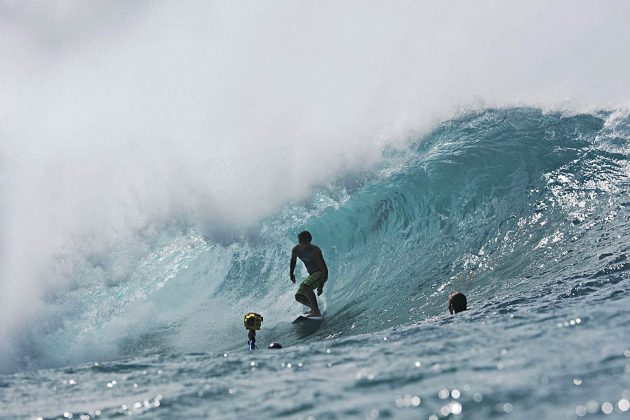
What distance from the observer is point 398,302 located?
1111 cm

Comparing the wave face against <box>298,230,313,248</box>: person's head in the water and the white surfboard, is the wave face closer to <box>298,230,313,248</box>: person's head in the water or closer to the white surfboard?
the white surfboard

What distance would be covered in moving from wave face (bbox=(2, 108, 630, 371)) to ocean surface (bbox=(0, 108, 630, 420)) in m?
0.04

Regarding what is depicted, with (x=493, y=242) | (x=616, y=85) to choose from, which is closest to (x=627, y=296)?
(x=493, y=242)

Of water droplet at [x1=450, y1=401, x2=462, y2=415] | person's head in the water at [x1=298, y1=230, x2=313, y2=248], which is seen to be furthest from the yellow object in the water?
water droplet at [x1=450, y1=401, x2=462, y2=415]

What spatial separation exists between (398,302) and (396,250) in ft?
7.27

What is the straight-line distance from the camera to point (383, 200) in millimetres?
14867

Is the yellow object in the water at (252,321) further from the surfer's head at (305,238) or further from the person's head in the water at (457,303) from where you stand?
the surfer's head at (305,238)

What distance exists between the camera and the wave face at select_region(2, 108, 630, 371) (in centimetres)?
1082

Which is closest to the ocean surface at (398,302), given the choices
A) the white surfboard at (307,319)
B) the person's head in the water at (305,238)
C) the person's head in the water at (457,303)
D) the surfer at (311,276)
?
the person's head in the water at (457,303)

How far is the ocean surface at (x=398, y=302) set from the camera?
184 inches

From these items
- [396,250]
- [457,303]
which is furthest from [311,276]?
[457,303]

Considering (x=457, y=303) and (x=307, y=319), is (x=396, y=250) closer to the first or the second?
(x=307, y=319)

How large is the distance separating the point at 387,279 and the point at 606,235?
11.2 feet

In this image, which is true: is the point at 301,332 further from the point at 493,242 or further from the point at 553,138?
the point at 553,138
